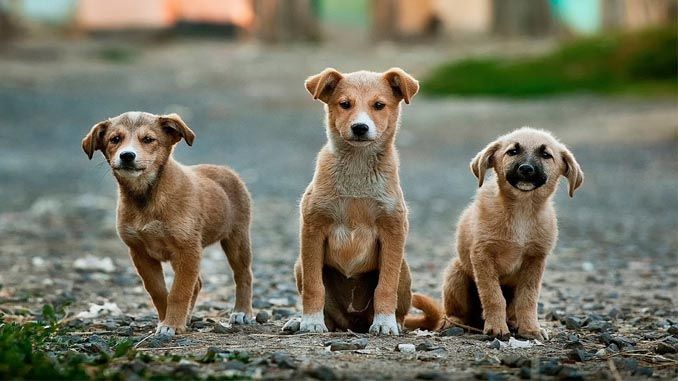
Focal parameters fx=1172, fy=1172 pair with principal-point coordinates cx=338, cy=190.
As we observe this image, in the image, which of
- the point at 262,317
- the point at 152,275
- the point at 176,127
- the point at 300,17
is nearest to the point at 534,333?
the point at 262,317

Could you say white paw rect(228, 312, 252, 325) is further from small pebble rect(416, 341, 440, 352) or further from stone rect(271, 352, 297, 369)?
stone rect(271, 352, 297, 369)

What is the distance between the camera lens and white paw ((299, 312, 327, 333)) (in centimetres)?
672

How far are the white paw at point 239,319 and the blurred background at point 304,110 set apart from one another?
2.57 ft

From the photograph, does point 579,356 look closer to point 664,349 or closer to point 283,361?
point 664,349

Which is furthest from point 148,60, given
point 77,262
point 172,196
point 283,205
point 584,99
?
point 172,196

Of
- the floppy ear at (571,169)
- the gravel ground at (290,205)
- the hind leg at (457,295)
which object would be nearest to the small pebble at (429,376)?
the gravel ground at (290,205)

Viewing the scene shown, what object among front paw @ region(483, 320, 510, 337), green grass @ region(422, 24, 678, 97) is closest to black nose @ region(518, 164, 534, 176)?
front paw @ region(483, 320, 510, 337)

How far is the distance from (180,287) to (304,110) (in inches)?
708

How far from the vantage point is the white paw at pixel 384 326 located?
670 centimetres

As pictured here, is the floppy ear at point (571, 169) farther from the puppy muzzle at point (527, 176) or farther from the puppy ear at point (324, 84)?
the puppy ear at point (324, 84)

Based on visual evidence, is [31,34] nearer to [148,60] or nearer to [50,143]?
[148,60]

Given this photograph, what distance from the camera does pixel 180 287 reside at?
6715 mm

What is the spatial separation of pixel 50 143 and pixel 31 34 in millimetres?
13784

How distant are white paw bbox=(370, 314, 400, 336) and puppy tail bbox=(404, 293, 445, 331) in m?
0.72
